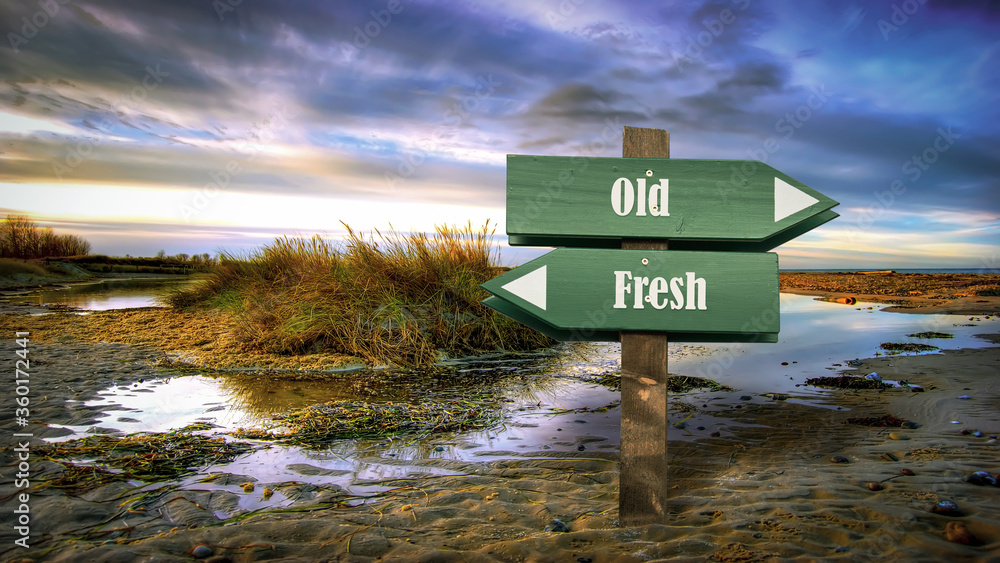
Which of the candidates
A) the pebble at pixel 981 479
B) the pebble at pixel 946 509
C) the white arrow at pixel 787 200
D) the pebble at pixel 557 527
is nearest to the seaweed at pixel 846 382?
the pebble at pixel 981 479

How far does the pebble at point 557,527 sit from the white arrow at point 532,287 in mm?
926

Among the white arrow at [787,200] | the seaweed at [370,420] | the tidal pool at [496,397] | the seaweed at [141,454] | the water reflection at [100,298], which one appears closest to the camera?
the white arrow at [787,200]

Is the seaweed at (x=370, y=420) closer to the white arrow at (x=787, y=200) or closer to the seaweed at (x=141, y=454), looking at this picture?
the seaweed at (x=141, y=454)

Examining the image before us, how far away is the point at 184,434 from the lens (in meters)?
3.58

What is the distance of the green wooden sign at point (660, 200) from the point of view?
7.77 ft

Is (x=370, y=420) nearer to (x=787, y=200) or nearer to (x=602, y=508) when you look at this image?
(x=602, y=508)

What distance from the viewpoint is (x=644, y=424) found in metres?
2.33

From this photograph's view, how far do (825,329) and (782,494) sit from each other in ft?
27.3

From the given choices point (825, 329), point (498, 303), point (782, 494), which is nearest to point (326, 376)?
point (498, 303)

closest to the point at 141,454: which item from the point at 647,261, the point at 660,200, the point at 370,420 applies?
the point at 370,420

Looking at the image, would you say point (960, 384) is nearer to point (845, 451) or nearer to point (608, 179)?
point (845, 451)

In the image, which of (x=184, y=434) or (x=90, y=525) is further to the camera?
(x=184, y=434)

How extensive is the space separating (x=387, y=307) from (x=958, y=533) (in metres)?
6.16

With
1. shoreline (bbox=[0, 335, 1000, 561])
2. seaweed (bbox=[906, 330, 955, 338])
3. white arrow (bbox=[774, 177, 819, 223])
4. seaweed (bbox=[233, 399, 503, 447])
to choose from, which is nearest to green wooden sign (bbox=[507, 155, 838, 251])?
white arrow (bbox=[774, 177, 819, 223])
